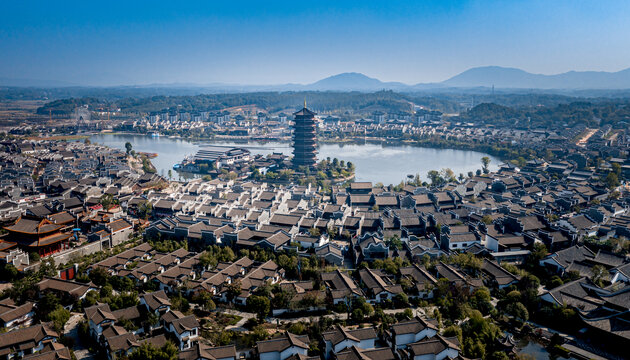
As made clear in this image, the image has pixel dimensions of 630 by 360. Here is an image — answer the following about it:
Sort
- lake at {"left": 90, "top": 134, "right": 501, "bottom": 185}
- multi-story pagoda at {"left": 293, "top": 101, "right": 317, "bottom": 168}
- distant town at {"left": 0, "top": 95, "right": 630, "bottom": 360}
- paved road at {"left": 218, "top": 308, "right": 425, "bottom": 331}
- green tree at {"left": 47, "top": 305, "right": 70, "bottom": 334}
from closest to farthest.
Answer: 1. distant town at {"left": 0, "top": 95, "right": 630, "bottom": 360}
2. green tree at {"left": 47, "top": 305, "right": 70, "bottom": 334}
3. paved road at {"left": 218, "top": 308, "right": 425, "bottom": 331}
4. multi-story pagoda at {"left": 293, "top": 101, "right": 317, "bottom": 168}
5. lake at {"left": 90, "top": 134, "right": 501, "bottom": 185}

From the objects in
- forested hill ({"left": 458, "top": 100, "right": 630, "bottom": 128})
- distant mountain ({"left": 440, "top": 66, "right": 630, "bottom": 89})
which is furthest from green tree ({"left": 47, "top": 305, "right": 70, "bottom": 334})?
distant mountain ({"left": 440, "top": 66, "right": 630, "bottom": 89})

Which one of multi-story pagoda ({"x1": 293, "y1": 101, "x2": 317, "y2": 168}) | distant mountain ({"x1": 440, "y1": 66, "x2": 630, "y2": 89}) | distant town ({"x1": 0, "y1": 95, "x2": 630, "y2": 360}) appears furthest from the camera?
distant mountain ({"x1": 440, "y1": 66, "x2": 630, "y2": 89})

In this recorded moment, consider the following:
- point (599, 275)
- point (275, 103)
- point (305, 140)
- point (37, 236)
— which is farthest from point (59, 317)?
point (275, 103)

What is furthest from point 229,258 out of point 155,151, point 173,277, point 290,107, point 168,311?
point 290,107

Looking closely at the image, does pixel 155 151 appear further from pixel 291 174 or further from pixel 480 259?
pixel 480 259

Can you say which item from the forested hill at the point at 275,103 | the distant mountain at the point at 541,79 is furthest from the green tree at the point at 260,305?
the distant mountain at the point at 541,79

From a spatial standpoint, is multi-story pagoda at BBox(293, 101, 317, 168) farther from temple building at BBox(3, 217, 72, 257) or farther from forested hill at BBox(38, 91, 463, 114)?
forested hill at BBox(38, 91, 463, 114)
